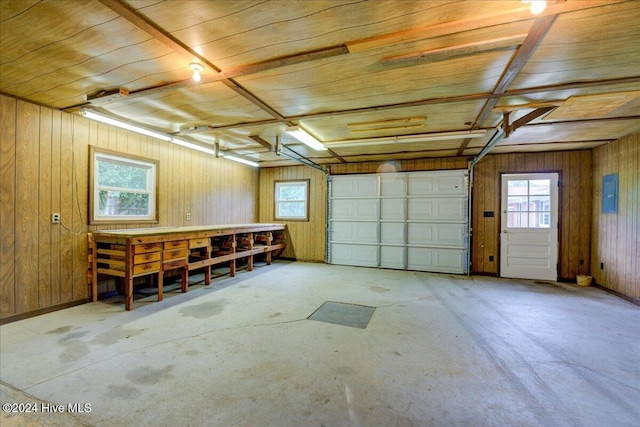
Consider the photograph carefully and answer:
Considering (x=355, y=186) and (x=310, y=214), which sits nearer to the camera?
(x=355, y=186)

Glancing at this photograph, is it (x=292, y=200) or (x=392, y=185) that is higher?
(x=392, y=185)

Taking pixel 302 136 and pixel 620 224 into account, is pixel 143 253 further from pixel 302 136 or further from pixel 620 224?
pixel 620 224

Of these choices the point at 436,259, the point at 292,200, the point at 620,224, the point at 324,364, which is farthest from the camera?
the point at 292,200

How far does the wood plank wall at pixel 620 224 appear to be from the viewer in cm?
389

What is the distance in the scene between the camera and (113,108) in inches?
128

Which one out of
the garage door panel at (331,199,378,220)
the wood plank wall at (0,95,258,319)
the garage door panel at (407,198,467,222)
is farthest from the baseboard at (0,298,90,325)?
the garage door panel at (407,198,467,222)

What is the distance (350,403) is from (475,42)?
2629 millimetres

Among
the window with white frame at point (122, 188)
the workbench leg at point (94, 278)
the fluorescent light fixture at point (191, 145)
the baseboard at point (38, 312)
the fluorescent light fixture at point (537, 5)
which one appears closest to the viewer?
the fluorescent light fixture at point (537, 5)

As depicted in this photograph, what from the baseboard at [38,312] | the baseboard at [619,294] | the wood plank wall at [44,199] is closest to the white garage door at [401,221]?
the baseboard at [619,294]

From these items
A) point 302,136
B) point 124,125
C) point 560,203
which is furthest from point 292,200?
point 560,203

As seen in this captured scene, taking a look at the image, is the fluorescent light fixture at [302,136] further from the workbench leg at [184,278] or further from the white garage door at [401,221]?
the workbench leg at [184,278]

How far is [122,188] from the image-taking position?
411 centimetres

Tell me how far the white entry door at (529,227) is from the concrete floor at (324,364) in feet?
4.70

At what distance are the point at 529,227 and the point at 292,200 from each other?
208 inches
